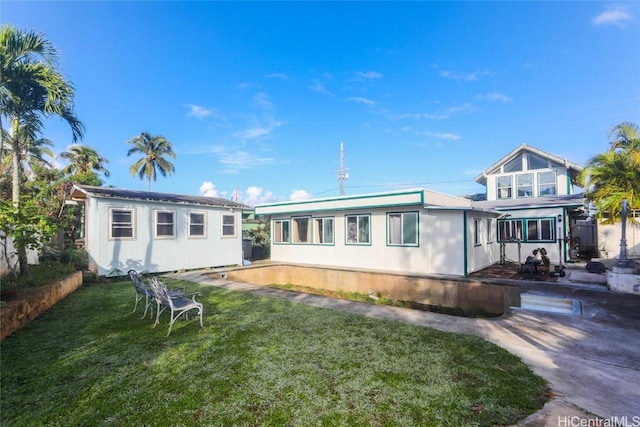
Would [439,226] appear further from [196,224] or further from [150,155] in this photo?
[150,155]

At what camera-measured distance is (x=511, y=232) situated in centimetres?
1498

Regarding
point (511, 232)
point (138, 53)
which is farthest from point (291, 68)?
point (511, 232)

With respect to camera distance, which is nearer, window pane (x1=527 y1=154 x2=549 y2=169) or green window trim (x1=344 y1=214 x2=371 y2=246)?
green window trim (x1=344 y1=214 x2=371 y2=246)

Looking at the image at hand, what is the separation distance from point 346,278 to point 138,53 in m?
14.9

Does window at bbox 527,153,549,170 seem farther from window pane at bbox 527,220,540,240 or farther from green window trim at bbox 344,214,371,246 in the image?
green window trim at bbox 344,214,371,246

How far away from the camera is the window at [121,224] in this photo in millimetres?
11328

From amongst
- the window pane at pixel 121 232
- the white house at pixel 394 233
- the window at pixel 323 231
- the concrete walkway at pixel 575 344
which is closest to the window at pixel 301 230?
the white house at pixel 394 233

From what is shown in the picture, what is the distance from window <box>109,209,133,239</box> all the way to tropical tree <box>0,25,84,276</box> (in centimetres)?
308

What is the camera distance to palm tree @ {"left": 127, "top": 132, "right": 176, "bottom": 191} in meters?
32.2

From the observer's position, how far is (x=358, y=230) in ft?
45.3

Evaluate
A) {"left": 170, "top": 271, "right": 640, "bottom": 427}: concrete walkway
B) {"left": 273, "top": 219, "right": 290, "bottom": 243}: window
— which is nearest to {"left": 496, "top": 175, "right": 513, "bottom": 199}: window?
{"left": 170, "top": 271, "right": 640, "bottom": 427}: concrete walkway

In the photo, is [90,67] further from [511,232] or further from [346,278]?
[511,232]

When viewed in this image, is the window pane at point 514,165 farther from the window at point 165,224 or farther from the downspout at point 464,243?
the window at point 165,224

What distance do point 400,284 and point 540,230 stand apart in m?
8.49
